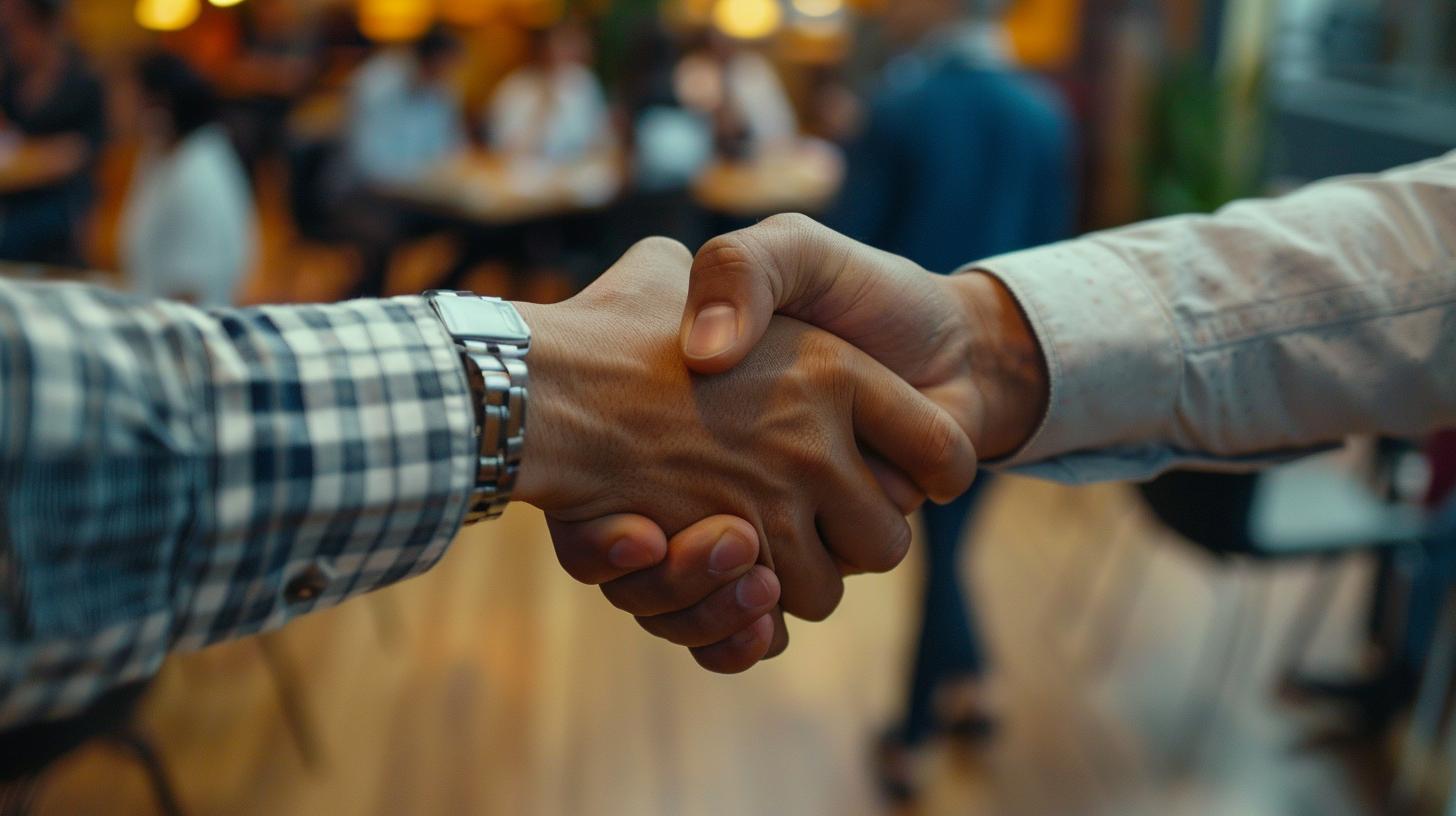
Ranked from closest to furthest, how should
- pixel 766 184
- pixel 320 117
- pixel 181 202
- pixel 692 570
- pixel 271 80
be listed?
pixel 692 570 → pixel 181 202 → pixel 766 184 → pixel 271 80 → pixel 320 117

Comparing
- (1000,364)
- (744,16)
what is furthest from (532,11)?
(1000,364)

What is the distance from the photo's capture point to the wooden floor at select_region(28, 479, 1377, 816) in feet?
7.09

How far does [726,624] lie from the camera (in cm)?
87

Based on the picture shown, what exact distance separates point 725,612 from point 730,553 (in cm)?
5

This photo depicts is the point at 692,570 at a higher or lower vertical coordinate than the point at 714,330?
lower

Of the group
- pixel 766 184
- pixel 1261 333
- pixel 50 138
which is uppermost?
pixel 1261 333

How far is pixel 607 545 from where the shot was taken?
2.73 ft

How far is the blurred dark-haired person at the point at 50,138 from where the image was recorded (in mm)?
3799

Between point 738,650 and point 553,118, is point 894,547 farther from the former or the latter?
point 553,118

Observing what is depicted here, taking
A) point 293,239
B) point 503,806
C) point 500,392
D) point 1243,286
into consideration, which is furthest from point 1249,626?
point 293,239

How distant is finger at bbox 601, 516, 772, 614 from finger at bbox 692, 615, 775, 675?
2 cm

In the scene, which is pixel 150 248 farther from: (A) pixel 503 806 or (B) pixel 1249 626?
(B) pixel 1249 626

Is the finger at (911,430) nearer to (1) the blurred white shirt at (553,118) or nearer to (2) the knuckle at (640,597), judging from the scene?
(2) the knuckle at (640,597)

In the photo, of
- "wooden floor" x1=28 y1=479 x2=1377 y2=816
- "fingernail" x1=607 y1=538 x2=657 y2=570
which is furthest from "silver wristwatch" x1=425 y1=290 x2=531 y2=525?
"wooden floor" x1=28 y1=479 x2=1377 y2=816
